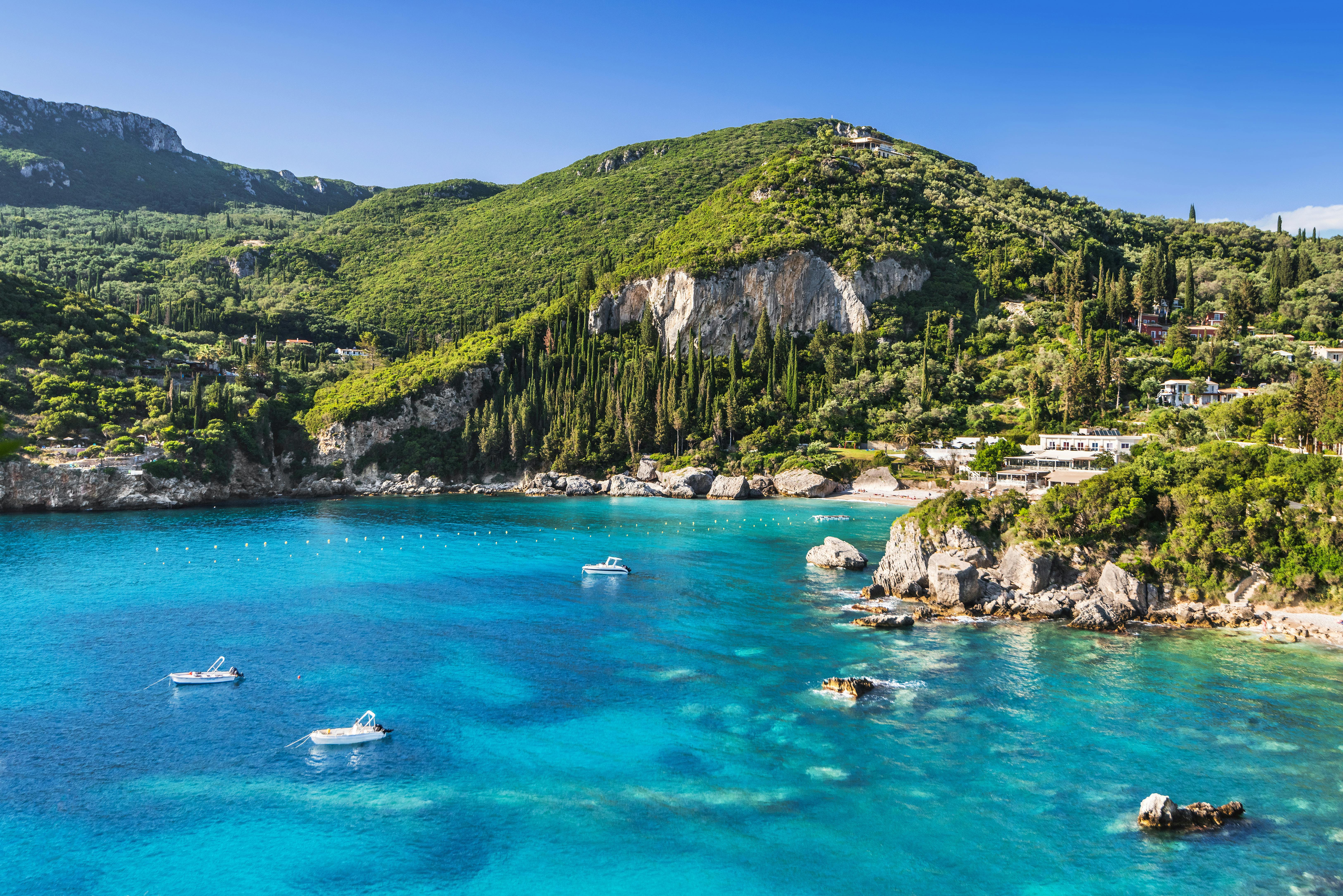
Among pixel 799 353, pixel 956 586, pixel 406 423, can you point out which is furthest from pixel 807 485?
pixel 406 423

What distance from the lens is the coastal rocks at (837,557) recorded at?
189ft

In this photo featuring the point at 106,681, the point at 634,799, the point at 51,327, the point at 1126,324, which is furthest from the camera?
the point at 1126,324

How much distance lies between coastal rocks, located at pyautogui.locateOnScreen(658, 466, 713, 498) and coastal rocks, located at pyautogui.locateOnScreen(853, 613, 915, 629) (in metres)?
54.0

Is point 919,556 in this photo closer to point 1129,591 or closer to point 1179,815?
point 1129,591

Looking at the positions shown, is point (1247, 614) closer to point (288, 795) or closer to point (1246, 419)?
point (1246, 419)

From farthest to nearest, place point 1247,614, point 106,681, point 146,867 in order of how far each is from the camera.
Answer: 1. point 1247,614
2. point 106,681
3. point 146,867

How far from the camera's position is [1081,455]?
7400 cm

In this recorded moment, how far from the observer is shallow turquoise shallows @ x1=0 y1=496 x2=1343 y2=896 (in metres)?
22.6

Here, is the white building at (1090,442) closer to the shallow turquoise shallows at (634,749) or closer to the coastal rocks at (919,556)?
the coastal rocks at (919,556)

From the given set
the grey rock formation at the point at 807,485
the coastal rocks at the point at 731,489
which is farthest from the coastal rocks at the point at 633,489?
the grey rock formation at the point at 807,485

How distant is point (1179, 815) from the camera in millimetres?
24203

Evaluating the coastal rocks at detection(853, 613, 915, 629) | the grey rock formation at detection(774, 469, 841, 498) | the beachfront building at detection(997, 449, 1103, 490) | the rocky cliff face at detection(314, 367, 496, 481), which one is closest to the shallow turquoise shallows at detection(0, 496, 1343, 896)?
the coastal rocks at detection(853, 613, 915, 629)

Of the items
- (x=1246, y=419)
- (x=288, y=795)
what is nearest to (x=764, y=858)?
(x=288, y=795)

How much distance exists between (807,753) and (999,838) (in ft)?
22.9
